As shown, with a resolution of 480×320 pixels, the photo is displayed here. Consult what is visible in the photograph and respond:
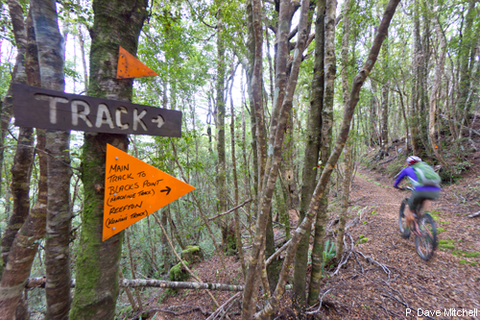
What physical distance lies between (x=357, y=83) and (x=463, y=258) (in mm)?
4491

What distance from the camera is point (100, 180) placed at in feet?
3.92

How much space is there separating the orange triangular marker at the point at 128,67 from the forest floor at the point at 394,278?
9.57 ft

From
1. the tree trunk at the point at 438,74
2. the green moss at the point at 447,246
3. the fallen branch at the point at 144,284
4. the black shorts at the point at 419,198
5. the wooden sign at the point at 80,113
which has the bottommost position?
the green moss at the point at 447,246

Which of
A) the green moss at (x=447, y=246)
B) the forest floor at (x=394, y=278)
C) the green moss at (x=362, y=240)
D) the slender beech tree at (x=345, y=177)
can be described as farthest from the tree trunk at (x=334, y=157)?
the green moss at (x=447, y=246)

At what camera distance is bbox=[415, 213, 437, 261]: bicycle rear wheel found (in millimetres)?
3319

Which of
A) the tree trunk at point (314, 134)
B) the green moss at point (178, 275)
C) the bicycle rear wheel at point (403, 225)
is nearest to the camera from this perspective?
the tree trunk at point (314, 134)

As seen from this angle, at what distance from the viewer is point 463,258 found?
131 inches

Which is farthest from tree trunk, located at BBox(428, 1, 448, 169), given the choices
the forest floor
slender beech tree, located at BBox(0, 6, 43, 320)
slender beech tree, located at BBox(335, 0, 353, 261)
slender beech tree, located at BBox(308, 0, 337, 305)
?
slender beech tree, located at BBox(0, 6, 43, 320)

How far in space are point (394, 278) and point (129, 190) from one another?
4.24 meters

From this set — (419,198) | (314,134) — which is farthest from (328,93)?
(419,198)

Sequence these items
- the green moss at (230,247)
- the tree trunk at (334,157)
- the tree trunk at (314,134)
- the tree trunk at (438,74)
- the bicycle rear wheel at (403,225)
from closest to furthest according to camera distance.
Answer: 1. the tree trunk at (334,157)
2. the tree trunk at (314,134)
3. the bicycle rear wheel at (403,225)
4. the green moss at (230,247)
5. the tree trunk at (438,74)

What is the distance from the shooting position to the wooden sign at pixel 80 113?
3.27ft

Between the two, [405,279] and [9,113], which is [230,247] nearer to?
[405,279]

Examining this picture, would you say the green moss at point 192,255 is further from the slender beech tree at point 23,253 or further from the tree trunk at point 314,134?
the tree trunk at point 314,134
